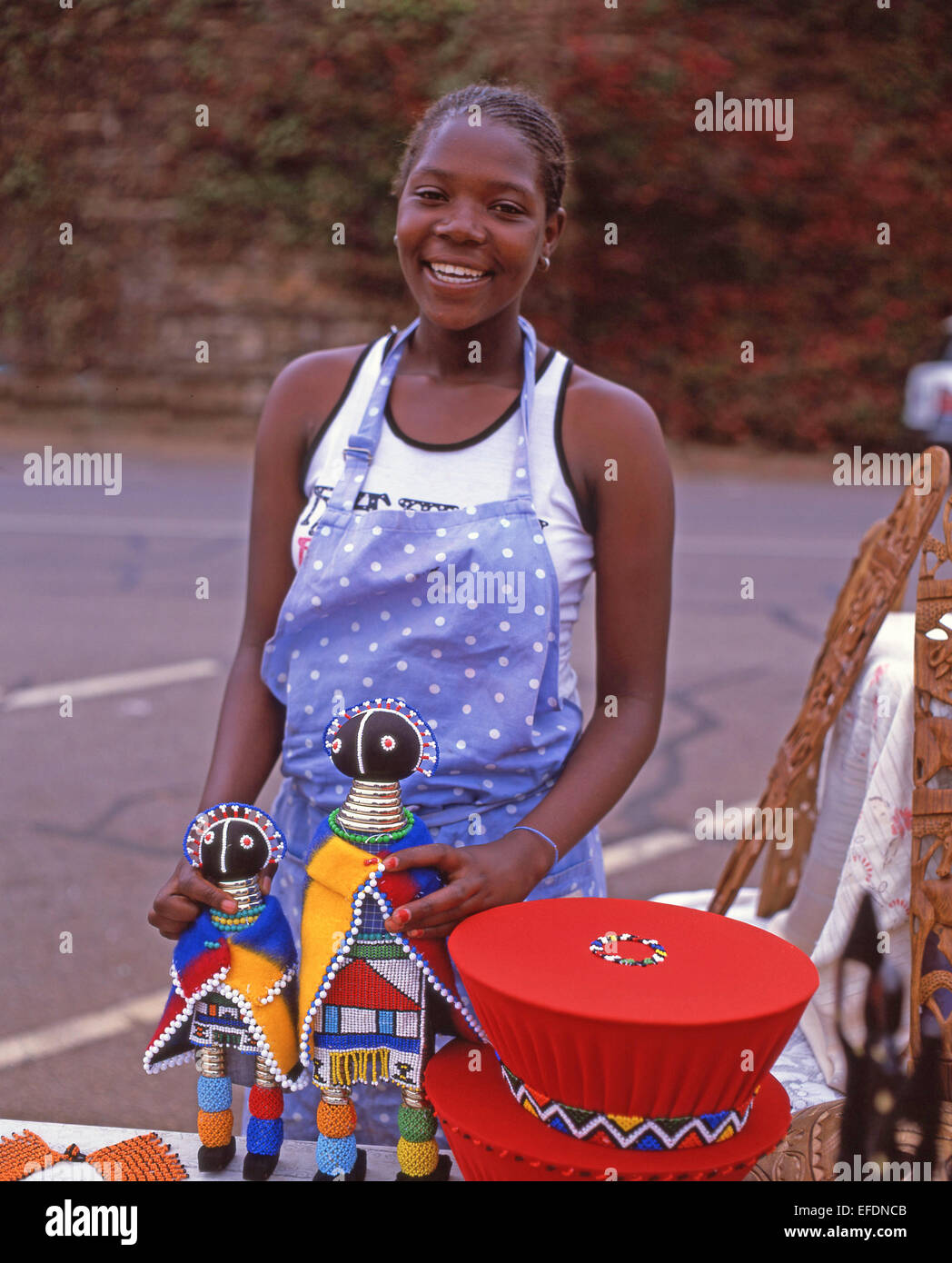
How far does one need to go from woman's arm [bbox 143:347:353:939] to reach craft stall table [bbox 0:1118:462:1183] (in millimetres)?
439

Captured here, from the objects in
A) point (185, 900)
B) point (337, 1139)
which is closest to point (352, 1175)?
point (337, 1139)

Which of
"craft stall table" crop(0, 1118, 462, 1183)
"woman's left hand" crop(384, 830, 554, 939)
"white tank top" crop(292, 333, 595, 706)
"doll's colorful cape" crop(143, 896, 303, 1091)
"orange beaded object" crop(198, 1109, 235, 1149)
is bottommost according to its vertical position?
"craft stall table" crop(0, 1118, 462, 1183)

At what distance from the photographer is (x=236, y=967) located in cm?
149

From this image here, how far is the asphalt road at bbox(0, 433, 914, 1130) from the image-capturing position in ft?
12.1

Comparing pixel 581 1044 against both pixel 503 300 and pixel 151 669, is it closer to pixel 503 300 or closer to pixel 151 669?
pixel 503 300

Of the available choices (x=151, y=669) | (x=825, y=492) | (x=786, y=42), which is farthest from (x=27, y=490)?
(x=786, y=42)

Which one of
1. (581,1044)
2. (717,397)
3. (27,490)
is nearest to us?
A: (581,1044)

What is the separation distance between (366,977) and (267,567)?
2.20 ft

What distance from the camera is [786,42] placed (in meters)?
15.0

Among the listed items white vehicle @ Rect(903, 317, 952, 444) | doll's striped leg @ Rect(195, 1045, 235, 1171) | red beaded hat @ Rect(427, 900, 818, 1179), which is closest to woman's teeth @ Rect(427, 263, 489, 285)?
red beaded hat @ Rect(427, 900, 818, 1179)

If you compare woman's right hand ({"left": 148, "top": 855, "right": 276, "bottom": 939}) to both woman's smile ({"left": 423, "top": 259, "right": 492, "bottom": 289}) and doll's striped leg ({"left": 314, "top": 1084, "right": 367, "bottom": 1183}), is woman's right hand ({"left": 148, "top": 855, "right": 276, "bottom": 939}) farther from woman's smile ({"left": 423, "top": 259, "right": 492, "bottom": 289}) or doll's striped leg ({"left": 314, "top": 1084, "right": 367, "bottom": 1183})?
woman's smile ({"left": 423, "top": 259, "right": 492, "bottom": 289})

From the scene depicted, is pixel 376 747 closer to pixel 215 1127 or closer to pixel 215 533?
pixel 215 1127

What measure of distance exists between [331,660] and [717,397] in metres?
13.8

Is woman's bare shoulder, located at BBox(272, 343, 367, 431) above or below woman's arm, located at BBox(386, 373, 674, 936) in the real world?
above
